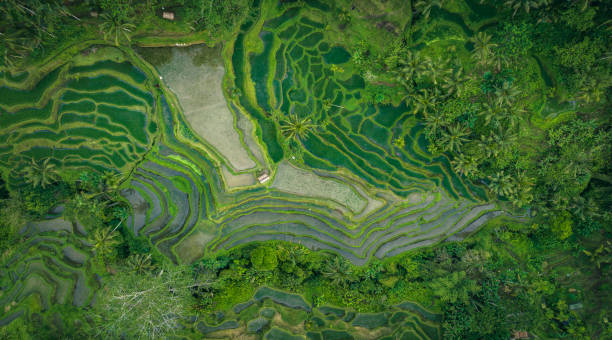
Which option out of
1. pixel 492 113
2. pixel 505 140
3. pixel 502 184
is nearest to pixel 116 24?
pixel 492 113

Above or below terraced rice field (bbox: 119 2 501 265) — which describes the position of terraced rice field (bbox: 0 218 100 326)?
below

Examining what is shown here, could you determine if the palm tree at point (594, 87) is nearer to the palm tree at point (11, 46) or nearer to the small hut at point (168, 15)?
the small hut at point (168, 15)

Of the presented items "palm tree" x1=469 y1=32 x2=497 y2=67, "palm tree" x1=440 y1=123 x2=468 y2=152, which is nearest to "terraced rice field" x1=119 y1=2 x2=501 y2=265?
"palm tree" x1=440 y1=123 x2=468 y2=152

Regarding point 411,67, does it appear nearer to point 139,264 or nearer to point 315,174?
point 315,174

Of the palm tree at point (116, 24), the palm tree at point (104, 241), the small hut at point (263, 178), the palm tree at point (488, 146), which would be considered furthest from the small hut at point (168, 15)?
the palm tree at point (488, 146)

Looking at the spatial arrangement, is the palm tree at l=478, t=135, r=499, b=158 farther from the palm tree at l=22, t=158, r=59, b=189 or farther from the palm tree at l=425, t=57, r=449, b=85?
the palm tree at l=22, t=158, r=59, b=189

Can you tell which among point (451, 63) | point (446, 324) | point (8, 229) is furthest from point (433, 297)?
point (8, 229)
